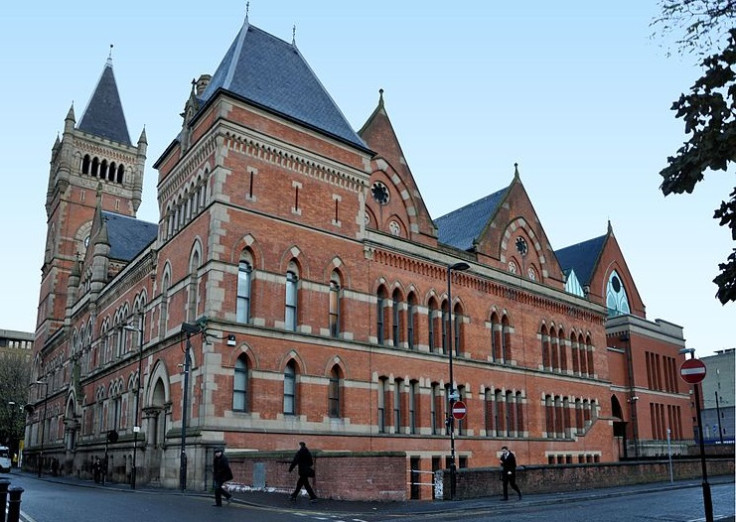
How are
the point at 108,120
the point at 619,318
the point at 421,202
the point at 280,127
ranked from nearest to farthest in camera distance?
1. the point at 280,127
2. the point at 421,202
3. the point at 619,318
4. the point at 108,120

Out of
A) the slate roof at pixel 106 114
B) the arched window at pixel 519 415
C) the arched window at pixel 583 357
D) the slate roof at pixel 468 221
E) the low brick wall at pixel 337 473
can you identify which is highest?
the slate roof at pixel 106 114

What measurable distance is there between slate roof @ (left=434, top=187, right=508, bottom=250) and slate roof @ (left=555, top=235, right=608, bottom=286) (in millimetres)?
16098

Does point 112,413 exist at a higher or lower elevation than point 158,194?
lower

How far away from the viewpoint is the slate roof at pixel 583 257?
2344 inches

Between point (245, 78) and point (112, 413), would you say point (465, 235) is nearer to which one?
point (245, 78)

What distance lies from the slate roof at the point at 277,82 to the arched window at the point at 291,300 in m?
7.23

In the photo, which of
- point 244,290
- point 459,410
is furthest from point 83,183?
point 459,410

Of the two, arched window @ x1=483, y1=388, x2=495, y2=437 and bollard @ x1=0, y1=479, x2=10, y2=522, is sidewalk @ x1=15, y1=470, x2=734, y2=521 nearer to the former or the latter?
bollard @ x1=0, y1=479, x2=10, y2=522

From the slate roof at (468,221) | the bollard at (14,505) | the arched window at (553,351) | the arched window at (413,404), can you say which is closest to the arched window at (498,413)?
the arched window at (553,351)

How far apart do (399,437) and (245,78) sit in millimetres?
18171

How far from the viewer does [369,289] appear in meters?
33.2

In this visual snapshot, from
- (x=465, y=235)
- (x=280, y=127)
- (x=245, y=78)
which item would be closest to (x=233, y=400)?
(x=280, y=127)

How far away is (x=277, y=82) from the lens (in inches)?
1305

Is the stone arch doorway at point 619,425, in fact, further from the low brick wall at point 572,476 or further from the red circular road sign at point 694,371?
the red circular road sign at point 694,371
